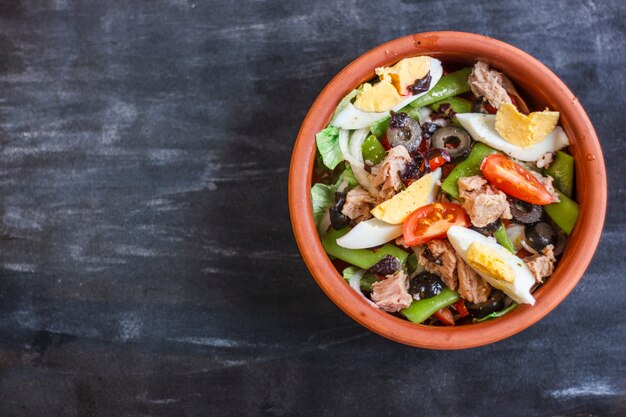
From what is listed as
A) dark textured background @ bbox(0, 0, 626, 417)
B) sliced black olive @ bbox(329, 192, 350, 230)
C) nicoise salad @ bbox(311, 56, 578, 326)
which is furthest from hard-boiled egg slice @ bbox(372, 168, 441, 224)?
dark textured background @ bbox(0, 0, 626, 417)

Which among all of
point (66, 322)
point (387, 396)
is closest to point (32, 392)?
point (66, 322)

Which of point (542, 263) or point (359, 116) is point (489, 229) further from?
point (359, 116)

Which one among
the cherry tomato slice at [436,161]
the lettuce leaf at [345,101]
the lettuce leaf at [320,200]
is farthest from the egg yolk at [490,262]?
the lettuce leaf at [345,101]

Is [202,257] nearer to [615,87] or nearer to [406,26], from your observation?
[406,26]

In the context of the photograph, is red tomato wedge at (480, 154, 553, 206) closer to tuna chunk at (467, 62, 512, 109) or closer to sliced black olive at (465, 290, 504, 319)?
tuna chunk at (467, 62, 512, 109)

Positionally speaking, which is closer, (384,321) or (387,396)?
(384,321)

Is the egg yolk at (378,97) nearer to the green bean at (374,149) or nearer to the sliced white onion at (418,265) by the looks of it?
the green bean at (374,149)
